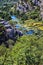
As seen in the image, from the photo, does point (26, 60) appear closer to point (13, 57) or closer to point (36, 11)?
point (13, 57)

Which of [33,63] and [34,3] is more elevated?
[33,63]

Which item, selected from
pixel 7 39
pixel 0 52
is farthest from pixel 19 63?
pixel 7 39

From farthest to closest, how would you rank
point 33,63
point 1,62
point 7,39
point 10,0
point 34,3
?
point 10,0
point 34,3
point 7,39
point 1,62
point 33,63

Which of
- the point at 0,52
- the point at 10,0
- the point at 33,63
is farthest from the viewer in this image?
the point at 10,0

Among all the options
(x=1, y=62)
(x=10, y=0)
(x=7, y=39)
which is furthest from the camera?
(x=10, y=0)

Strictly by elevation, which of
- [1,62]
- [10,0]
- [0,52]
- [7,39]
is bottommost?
[10,0]

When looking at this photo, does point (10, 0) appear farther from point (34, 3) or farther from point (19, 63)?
point (19, 63)

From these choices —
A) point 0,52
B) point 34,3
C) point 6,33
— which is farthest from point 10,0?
point 0,52

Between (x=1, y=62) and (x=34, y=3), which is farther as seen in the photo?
(x=34, y=3)

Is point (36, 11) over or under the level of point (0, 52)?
under
